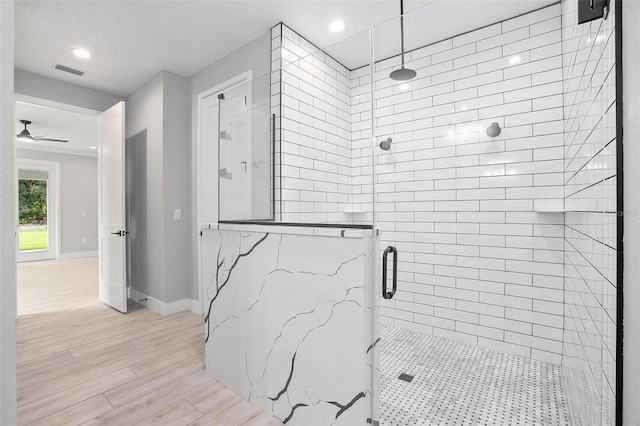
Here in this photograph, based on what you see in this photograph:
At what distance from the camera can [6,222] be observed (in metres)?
0.69

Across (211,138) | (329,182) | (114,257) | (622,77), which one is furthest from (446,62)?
(114,257)

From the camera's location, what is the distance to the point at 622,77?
0.68m

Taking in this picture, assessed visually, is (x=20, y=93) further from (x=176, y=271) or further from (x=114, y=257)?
(x=176, y=271)

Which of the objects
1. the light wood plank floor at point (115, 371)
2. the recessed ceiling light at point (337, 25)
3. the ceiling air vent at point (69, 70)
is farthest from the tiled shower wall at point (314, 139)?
the ceiling air vent at point (69, 70)

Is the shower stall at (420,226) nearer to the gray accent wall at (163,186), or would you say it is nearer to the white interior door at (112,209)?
the gray accent wall at (163,186)

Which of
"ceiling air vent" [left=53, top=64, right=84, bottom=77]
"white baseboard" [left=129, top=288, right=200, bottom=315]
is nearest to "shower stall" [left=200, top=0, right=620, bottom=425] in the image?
"white baseboard" [left=129, top=288, right=200, bottom=315]

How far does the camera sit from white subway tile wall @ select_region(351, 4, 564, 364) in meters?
1.86

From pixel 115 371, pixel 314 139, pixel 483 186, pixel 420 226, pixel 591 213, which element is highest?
pixel 314 139

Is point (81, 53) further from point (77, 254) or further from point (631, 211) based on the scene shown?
point (77, 254)

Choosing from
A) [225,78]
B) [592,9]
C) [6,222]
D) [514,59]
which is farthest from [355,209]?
[225,78]

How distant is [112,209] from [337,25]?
→ 318 centimetres

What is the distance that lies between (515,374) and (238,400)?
1.70 metres

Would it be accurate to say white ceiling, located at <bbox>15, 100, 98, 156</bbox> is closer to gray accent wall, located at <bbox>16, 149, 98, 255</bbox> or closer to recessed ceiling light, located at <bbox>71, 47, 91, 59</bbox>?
gray accent wall, located at <bbox>16, 149, 98, 255</bbox>

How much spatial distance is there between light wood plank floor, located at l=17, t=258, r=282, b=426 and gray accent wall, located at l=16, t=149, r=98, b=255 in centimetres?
425
